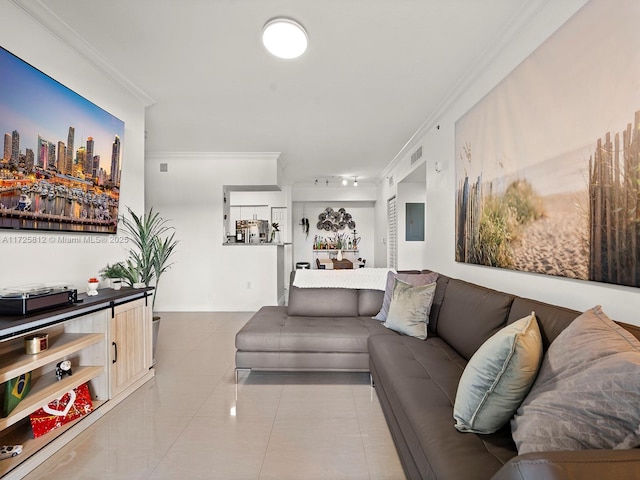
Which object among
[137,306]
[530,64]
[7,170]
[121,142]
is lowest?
[137,306]

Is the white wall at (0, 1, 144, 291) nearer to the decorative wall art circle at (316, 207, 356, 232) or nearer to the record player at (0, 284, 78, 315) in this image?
the record player at (0, 284, 78, 315)

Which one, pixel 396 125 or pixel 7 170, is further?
pixel 396 125

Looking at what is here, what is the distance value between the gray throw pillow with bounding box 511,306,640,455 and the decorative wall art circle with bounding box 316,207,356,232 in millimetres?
7847

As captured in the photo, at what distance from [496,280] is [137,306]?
2937 millimetres

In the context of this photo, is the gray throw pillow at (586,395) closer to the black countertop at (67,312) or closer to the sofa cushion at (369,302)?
the sofa cushion at (369,302)

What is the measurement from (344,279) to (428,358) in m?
1.49

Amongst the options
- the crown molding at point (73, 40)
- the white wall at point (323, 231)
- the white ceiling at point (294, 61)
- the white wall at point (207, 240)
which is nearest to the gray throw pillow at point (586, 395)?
the white ceiling at point (294, 61)

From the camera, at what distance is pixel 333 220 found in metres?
9.00

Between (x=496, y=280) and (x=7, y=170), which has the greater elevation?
(x=7, y=170)

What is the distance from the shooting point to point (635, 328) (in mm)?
1176

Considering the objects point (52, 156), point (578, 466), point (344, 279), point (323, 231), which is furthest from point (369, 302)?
point (323, 231)

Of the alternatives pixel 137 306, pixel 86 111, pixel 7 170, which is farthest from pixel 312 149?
pixel 7 170

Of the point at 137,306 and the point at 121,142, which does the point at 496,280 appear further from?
the point at 121,142

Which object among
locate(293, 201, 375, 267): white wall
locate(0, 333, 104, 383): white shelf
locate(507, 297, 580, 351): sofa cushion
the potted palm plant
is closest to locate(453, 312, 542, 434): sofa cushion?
locate(507, 297, 580, 351): sofa cushion
